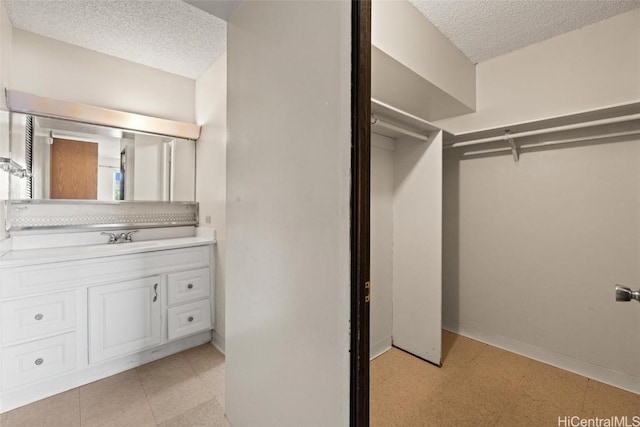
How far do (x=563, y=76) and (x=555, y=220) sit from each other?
1.02 meters

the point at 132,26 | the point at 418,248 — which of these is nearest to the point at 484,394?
the point at 418,248

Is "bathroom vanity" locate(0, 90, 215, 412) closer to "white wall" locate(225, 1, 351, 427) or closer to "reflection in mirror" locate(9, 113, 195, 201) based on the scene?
"reflection in mirror" locate(9, 113, 195, 201)

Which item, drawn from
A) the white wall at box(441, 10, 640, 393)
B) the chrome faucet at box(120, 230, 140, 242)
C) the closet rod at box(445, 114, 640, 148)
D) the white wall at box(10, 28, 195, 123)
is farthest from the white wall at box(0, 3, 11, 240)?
the white wall at box(441, 10, 640, 393)

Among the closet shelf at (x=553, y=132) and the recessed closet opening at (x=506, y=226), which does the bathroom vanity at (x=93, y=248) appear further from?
the closet shelf at (x=553, y=132)

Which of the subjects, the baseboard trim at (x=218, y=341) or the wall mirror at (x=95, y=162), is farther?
the baseboard trim at (x=218, y=341)

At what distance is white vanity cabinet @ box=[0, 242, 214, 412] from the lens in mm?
1486

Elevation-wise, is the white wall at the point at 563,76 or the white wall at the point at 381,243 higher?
the white wall at the point at 563,76

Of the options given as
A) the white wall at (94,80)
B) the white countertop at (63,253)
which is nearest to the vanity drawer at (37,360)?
the white countertop at (63,253)

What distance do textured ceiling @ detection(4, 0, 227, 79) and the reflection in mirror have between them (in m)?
0.63

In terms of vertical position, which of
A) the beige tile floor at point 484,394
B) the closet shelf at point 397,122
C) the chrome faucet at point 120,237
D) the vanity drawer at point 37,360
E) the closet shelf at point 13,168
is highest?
the closet shelf at point 397,122

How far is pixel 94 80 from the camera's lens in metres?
2.19

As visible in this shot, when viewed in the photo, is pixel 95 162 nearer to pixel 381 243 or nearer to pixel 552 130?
pixel 381 243

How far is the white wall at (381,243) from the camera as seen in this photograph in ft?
6.91

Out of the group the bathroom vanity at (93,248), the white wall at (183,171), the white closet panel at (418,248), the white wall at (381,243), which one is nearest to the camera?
the bathroom vanity at (93,248)
